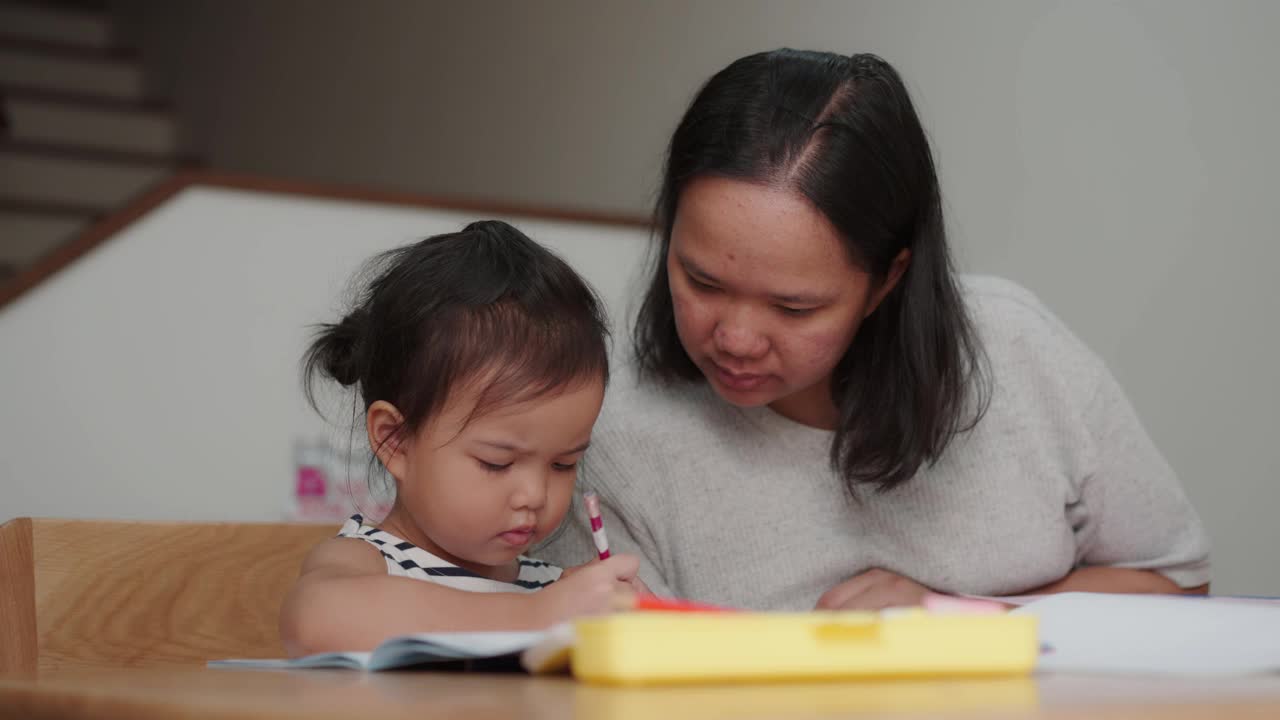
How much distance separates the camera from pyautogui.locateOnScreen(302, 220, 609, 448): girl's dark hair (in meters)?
1.14

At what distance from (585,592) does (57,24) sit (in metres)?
5.79

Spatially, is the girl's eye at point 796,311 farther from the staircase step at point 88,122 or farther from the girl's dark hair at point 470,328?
the staircase step at point 88,122

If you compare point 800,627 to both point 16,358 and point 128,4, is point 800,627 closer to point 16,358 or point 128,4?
point 16,358

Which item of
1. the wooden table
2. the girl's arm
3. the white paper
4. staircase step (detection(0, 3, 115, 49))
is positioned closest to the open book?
the wooden table

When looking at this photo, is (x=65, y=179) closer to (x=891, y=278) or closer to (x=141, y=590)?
(x=141, y=590)

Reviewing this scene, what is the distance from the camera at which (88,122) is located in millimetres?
5176

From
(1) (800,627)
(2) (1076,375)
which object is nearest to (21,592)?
(1) (800,627)

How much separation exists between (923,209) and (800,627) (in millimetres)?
763

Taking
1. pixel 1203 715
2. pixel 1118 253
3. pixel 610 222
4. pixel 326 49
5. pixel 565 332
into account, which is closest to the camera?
pixel 1203 715

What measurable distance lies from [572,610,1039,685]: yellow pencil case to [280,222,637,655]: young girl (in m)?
0.50

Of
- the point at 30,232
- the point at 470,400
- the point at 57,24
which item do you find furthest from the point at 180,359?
the point at 57,24

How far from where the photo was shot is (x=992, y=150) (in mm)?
2406

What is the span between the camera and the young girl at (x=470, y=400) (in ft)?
3.64

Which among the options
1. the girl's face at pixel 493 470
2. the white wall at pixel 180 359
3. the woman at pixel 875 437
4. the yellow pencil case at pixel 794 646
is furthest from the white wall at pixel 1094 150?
the yellow pencil case at pixel 794 646
